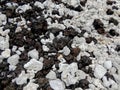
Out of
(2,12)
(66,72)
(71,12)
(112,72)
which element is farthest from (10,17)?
(112,72)

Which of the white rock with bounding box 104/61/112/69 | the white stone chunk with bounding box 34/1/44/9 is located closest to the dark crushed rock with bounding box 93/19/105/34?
the white rock with bounding box 104/61/112/69

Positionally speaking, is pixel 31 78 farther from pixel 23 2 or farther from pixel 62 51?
pixel 23 2

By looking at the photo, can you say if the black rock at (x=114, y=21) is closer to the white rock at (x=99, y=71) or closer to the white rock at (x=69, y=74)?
the white rock at (x=99, y=71)

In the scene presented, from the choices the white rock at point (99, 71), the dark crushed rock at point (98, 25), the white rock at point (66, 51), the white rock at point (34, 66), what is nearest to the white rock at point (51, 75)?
the white rock at point (34, 66)

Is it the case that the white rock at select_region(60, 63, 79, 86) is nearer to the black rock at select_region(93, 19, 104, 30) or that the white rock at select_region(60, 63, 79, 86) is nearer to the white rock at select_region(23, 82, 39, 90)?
the white rock at select_region(23, 82, 39, 90)

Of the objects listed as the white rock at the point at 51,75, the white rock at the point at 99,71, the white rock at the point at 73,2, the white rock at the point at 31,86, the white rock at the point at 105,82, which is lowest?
the white rock at the point at 105,82

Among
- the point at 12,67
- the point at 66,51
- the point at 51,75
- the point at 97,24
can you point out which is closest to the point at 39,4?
the point at 97,24

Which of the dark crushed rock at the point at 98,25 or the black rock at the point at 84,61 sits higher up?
the dark crushed rock at the point at 98,25

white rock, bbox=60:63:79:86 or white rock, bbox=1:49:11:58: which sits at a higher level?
white rock, bbox=1:49:11:58

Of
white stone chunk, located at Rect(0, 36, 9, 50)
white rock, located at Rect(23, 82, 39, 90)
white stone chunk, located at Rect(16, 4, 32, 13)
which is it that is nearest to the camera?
white rock, located at Rect(23, 82, 39, 90)
